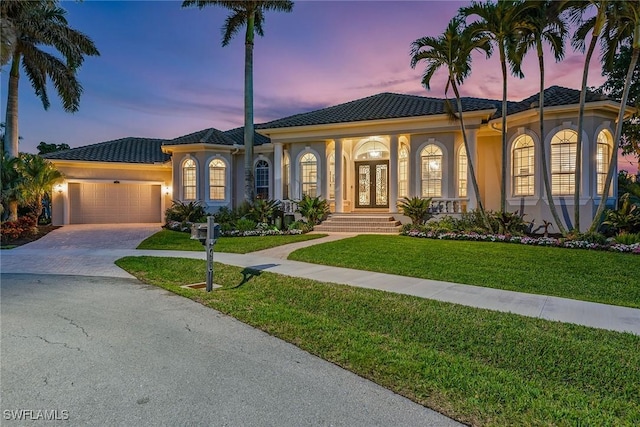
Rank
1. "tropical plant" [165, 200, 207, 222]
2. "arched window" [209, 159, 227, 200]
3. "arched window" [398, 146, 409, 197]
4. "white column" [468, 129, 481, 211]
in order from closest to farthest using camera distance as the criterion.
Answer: "white column" [468, 129, 481, 211], "arched window" [398, 146, 409, 197], "tropical plant" [165, 200, 207, 222], "arched window" [209, 159, 227, 200]

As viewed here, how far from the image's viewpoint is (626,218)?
11344 millimetres

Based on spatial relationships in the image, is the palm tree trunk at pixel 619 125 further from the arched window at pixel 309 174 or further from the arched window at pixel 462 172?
the arched window at pixel 309 174

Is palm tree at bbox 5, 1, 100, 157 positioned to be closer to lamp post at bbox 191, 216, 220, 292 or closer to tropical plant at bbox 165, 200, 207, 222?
tropical plant at bbox 165, 200, 207, 222

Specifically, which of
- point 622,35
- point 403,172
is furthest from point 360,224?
point 622,35

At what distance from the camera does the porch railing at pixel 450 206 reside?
14.9 m

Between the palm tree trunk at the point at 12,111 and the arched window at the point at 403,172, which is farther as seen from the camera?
the palm tree trunk at the point at 12,111

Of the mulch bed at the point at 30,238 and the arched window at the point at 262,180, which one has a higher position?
the arched window at the point at 262,180

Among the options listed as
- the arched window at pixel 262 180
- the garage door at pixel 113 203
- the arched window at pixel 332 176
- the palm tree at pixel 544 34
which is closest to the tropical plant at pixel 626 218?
the palm tree at pixel 544 34

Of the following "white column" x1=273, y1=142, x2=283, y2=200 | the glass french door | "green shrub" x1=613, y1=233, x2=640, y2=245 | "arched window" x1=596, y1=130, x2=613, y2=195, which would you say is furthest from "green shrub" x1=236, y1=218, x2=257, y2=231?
"arched window" x1=596, y1=130, x2=613, y2=195

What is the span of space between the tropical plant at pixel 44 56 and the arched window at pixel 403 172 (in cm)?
1597

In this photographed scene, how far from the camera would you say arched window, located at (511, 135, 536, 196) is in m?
13.7

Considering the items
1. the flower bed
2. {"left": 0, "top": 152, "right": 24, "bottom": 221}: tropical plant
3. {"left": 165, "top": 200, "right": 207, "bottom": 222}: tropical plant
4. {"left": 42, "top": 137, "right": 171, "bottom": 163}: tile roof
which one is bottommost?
the flower bed

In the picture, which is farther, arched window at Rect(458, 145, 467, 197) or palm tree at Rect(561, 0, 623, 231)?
arched window at Rect(458, 145, 467, 197)

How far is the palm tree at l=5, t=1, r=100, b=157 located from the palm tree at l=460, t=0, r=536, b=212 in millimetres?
17432
